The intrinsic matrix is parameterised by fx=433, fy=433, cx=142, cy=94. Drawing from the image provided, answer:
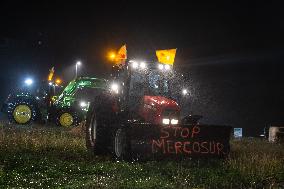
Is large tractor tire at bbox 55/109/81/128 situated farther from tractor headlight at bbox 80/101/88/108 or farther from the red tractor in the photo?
the red tractor

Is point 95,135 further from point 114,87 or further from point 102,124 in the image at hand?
Answer: point 114,87

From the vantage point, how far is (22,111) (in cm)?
1912

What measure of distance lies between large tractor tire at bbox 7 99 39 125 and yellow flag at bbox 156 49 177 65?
1042 cm

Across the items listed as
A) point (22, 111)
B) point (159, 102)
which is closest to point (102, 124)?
point (159, 102)

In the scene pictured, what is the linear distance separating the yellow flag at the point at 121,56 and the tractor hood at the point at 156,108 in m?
1.06

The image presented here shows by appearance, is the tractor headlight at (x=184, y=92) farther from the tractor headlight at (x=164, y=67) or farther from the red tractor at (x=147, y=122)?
the tractor headlight at (x=164, y=67)

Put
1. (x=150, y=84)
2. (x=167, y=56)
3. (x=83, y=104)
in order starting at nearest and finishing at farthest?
(x=167, y=56), (x=150, y=84), (x=83, y=104)

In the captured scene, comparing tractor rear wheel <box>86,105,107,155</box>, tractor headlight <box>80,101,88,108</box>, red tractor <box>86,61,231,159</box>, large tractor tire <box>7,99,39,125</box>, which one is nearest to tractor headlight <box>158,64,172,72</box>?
red tractor <box>86,61,231,159</box>

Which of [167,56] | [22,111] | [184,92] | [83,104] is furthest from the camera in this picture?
[83,104]

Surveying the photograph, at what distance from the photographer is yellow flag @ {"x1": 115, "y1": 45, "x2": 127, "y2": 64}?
10259 millimetres

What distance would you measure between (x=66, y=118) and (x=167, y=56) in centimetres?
1016

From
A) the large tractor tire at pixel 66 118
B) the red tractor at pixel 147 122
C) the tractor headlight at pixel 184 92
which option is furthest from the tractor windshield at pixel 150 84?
the large tractor tire at pixel 66 118

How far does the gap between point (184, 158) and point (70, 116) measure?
10.6 metres

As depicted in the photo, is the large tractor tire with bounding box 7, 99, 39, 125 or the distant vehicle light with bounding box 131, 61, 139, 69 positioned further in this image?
the large tractor tire with bounding box 7, 99, 39, 125
